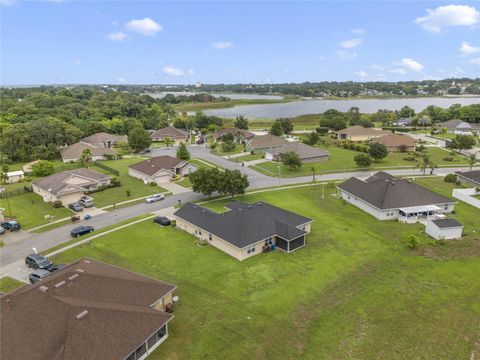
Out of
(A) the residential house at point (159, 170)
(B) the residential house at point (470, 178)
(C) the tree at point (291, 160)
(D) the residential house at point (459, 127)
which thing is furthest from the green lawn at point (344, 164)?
(D) the residential house at point (459, 127)

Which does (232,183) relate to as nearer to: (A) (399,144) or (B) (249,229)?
(B) (249,229)

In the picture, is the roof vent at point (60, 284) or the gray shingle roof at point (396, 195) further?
the gray shingle roof at point (396, 195)

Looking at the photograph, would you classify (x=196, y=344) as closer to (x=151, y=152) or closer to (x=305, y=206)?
(x=305, y=206)

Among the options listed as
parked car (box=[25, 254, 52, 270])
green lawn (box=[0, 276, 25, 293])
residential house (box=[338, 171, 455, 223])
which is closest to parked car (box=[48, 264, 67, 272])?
parked car (box=[25, 254, 52, 270])

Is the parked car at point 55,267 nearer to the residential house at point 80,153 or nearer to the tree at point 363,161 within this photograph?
the residential house at point 80,153

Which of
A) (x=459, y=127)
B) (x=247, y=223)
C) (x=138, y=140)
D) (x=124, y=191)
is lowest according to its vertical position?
(x=124, y=191)

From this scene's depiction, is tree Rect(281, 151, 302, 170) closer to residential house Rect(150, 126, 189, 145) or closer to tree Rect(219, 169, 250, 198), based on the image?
tree Rect(219, 169, 250, 198)

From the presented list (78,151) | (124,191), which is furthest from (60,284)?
(78,151)
